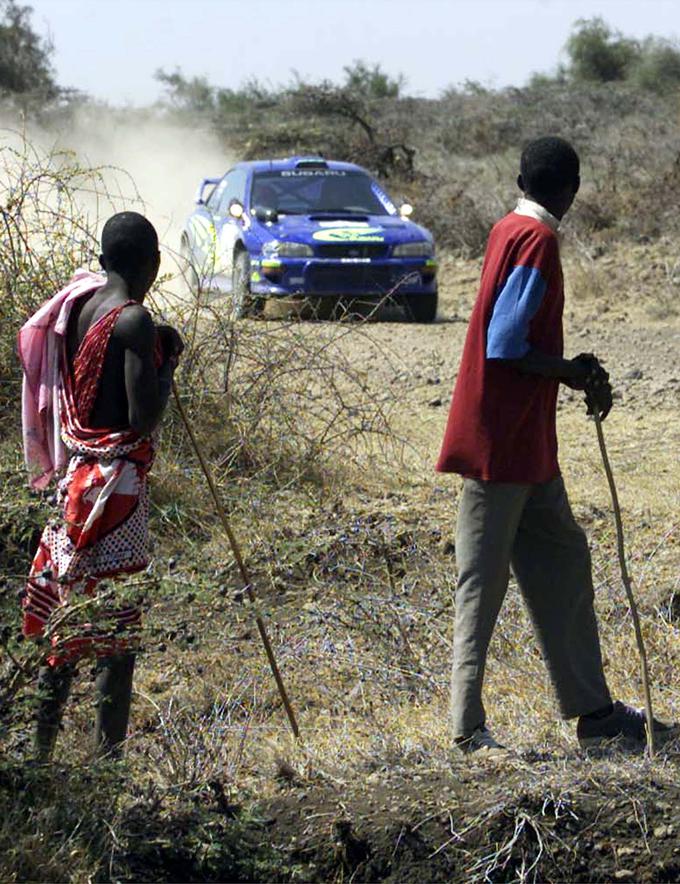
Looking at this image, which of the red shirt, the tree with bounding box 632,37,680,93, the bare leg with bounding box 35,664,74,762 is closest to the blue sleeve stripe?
the red shirt

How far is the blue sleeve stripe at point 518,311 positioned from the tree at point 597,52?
4478cm

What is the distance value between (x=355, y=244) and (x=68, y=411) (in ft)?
29.7

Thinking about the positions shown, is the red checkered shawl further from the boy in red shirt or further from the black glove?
the black glove

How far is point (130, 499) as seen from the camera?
13.5 feet

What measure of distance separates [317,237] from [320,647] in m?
8.01

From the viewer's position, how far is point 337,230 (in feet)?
43.0

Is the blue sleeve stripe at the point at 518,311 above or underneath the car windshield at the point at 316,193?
above

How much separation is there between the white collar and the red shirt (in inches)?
0.9

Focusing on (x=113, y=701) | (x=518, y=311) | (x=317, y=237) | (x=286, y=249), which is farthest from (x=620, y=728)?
(x=317, y=237)

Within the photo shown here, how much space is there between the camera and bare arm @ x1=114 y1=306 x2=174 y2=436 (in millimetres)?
4031

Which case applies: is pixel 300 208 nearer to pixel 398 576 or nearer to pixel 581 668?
pixel 398 576

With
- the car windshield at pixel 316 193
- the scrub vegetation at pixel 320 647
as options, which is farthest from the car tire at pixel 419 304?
the scrub vegetation at pixel 320 647

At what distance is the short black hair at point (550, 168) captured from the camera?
4160mm

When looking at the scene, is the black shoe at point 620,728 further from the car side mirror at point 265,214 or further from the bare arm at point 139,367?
the car side mirror at point 265,214
